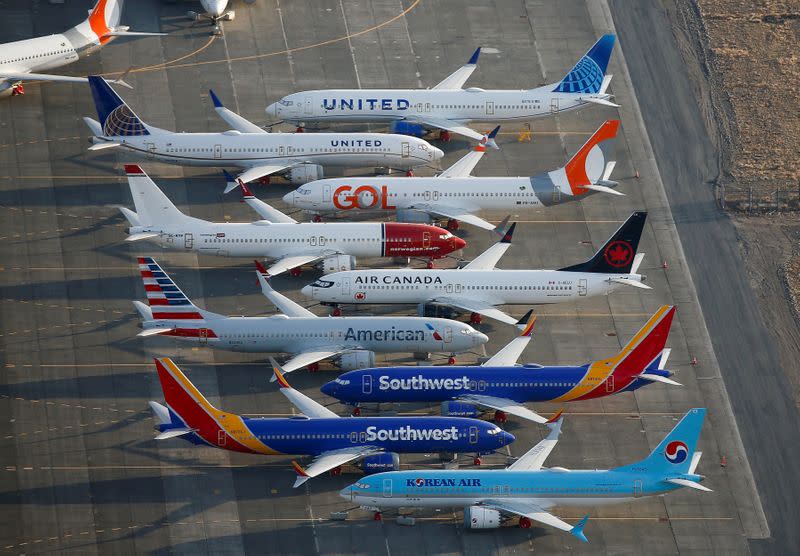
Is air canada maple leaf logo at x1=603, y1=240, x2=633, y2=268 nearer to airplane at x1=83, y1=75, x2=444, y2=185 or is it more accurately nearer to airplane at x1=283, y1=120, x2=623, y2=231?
airplane at x1=283, y1=120, x2=623, y2=231

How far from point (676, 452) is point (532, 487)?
9794 millimetres

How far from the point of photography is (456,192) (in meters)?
137

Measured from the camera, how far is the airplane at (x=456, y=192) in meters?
136

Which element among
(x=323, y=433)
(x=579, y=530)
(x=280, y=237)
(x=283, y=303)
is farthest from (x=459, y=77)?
(x=579, y=530)

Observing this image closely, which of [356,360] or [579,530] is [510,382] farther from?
[579,530]

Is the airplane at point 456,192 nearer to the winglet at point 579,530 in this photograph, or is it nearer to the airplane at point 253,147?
the airplane at point 253,147

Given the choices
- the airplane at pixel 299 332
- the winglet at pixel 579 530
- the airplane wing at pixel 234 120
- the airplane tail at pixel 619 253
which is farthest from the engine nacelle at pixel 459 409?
the airplane wing at pixel 234 120

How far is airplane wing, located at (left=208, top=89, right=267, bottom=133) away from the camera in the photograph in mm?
143375

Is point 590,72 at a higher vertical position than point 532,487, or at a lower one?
higher

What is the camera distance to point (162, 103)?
14825cm

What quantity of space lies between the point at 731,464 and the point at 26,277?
55357 mm

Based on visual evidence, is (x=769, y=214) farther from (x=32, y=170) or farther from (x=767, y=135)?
(x=32, y=170)

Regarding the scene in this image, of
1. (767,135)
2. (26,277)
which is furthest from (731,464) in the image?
(26,277)

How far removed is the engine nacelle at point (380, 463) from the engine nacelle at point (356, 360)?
987 cm
